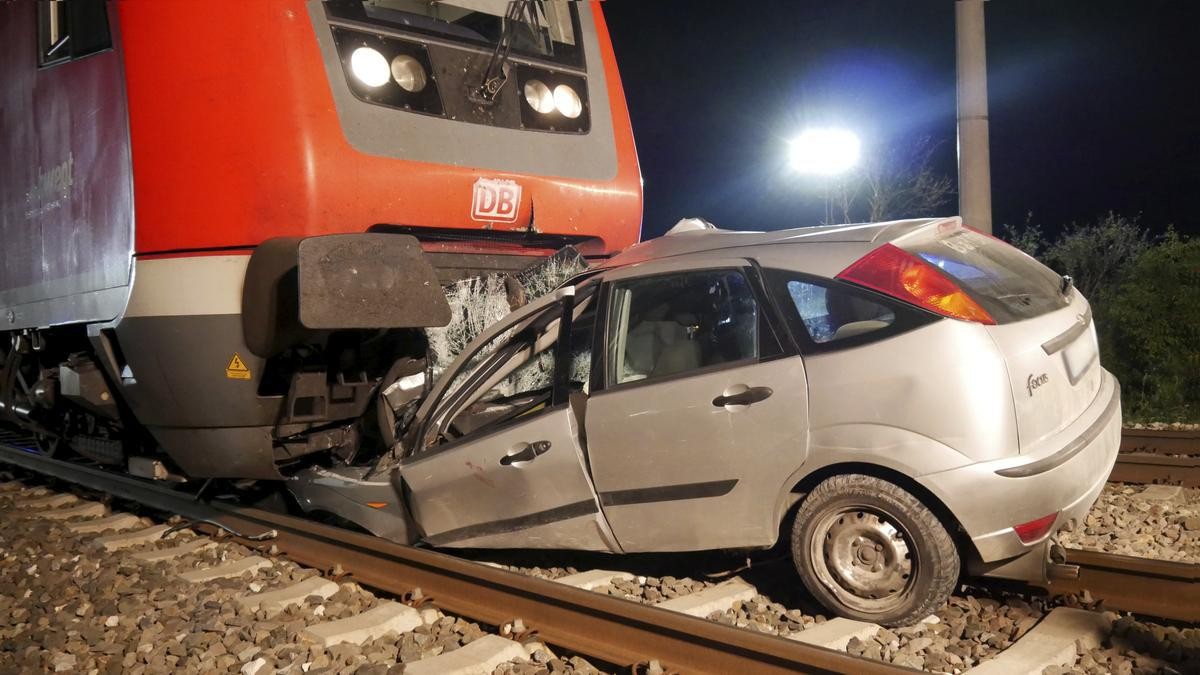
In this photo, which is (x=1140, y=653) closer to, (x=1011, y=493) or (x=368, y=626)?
(x=1011, y=493)

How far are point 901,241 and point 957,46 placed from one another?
4545 millimetres

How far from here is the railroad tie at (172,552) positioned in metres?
5.38

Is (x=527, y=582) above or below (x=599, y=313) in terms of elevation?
below

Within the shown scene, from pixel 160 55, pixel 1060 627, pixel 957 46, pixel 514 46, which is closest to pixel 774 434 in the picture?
pixel 1060 627

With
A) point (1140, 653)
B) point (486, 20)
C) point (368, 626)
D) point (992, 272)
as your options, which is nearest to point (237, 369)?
point (368, 626)

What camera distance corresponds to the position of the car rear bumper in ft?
11.7

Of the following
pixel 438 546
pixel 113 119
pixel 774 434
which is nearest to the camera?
pixel 774 434

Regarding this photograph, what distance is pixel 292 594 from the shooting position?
14.9 feet

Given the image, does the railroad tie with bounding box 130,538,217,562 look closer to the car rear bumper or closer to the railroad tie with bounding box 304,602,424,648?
the railroad tie with bounding box 304,602,424,648

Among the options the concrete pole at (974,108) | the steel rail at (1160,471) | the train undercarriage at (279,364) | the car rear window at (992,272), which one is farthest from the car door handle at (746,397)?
the concrete pole at (974,108)

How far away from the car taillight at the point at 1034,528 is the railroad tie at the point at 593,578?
176cm

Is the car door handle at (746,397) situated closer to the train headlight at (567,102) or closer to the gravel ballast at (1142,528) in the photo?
the gravel ballast at (1142,528)

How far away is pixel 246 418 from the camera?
5.55 metres

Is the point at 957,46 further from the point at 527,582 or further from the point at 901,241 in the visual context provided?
the point at 527,582
